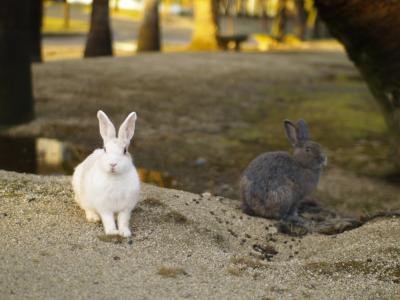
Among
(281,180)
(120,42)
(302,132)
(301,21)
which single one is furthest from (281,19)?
(281,180)

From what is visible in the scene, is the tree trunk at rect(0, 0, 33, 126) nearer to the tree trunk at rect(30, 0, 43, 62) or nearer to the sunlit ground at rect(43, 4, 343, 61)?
the tree trunk at rect(30, 0, 43, 62)

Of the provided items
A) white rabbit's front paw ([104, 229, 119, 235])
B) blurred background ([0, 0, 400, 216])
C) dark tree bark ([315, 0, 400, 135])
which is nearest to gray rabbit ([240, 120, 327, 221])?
blurred background ([0, 0, 400, 216])

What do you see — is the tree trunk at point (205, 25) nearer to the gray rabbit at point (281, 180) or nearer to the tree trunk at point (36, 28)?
the tree trunk at point (36, 28)

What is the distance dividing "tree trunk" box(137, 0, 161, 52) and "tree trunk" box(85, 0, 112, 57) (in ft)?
10.6

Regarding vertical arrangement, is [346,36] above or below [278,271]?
above

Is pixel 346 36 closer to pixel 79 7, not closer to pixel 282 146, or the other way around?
pixel 282 146

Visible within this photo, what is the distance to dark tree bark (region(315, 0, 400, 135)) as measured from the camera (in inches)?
356

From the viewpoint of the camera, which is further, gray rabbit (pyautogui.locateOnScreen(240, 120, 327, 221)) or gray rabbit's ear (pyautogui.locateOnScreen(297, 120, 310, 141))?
gray rabbit's ear (pyautogui.locateOnScreen(297, 120, 310, 141))

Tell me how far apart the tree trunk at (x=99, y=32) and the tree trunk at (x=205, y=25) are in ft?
17.7

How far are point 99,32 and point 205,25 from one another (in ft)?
20.0

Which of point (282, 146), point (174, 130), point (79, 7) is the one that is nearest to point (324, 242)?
point (282, 146)

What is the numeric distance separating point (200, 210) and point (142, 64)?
12535 mm

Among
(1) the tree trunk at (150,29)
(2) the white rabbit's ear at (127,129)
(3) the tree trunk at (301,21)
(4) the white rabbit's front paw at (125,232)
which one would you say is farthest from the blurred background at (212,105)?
(3) the tree trunk at (301,21)

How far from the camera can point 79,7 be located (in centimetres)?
5462
